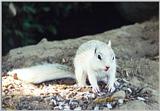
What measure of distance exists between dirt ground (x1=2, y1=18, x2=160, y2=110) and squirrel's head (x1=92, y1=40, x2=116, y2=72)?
0.12 m

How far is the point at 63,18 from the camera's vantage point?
11.6ft

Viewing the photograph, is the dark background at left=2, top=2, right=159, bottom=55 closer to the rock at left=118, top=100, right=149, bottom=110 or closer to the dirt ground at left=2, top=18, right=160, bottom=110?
the dirt ground at left=2, top=18, right=160, bottom=110

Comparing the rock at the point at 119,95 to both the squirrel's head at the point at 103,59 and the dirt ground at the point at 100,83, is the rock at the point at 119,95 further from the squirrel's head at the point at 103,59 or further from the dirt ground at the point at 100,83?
the squirrel's head at the point at 103,59

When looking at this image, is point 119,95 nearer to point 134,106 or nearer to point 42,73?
point 134,106

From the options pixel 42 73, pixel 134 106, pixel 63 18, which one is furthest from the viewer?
pixel 63 18

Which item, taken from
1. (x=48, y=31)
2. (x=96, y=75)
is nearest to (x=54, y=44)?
(x=48, y=31)

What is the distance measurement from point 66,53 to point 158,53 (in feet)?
1.74

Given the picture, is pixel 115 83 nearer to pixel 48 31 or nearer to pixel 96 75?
pixel 96 75

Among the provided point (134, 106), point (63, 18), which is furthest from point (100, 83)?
point (63, 18)

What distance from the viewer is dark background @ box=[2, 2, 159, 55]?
11.2 feet

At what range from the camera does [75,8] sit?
354 centimetres

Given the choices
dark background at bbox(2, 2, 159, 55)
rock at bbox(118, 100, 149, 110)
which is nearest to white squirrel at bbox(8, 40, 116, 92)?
rock at bbox(118, 100, 149, 110)

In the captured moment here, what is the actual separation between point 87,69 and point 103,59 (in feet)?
0.35

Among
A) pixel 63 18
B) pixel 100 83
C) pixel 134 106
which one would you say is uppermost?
pixel 63 18
